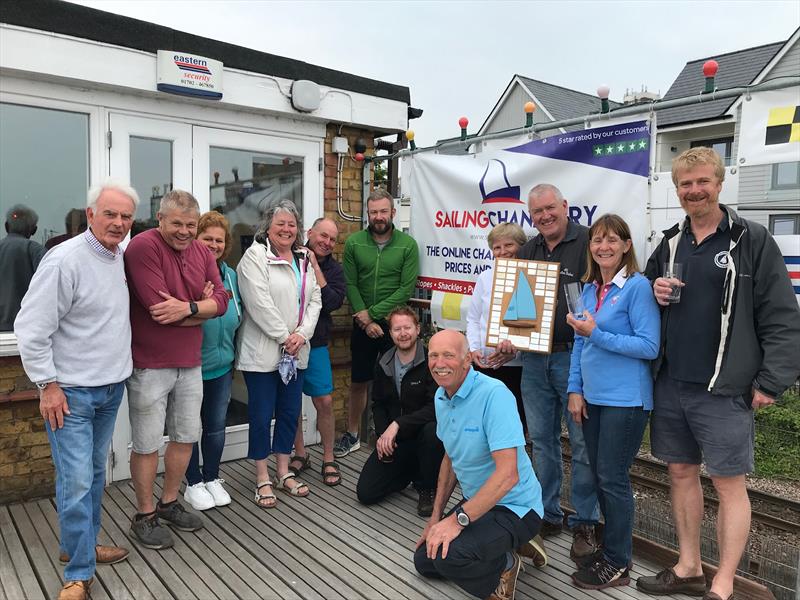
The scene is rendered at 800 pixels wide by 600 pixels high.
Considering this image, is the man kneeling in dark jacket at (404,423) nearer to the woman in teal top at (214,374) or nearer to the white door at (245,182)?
the woman in teal top at (214,374)

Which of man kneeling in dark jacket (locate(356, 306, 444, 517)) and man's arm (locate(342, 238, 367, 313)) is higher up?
man's arm (locate(342, 238, 367, 313))

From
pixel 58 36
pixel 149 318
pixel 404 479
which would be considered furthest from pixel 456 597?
pixel 58 36

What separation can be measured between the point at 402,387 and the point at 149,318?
1590mm

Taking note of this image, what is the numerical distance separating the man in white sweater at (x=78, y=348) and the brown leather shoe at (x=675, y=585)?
2702 millimetres

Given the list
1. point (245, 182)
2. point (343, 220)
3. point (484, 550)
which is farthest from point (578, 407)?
point (245, 182)

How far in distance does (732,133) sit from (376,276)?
50.0ft

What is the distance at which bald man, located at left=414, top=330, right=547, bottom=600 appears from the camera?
2734 mm

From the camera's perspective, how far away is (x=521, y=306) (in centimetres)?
345

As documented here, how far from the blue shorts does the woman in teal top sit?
24.7 inches

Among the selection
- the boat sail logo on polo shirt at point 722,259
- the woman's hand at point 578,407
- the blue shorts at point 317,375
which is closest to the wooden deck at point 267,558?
the blue shorts at point 317,375

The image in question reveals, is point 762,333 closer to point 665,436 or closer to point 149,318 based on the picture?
point 665,436

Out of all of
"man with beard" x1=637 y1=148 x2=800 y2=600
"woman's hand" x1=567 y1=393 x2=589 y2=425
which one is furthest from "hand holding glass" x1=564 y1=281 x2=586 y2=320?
"woman's hand" x1=567 y1=393 x2=589 y2=425

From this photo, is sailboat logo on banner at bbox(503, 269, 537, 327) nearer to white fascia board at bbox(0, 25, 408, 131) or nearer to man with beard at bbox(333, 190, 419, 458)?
man with beard at bbox(333, 190, 419, 458)

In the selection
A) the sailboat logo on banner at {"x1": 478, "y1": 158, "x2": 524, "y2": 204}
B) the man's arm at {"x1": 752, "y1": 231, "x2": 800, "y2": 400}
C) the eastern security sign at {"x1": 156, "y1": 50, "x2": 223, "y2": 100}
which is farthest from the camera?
the sailboat logo on banner at {"x1": 478, "y1": 158, "x2": 524, "y2": 204}
